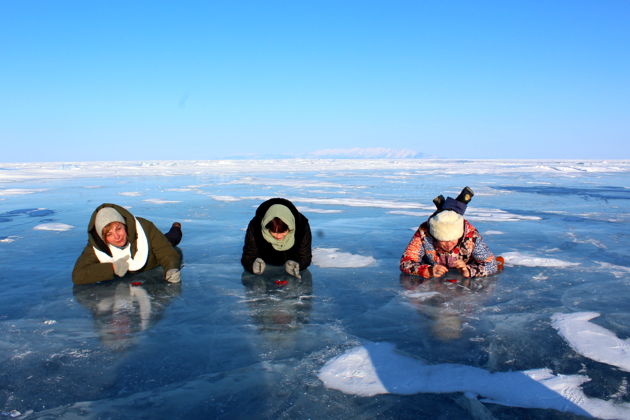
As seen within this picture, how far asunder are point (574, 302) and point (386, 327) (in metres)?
1.68

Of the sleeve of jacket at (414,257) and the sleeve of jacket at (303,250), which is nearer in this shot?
the sleeve of jacket at (414,257)

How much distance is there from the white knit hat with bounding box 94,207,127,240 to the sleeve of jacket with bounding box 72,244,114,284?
0.33 m

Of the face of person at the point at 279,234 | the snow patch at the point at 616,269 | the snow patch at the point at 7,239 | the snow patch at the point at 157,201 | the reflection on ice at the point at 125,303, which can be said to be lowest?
the reflection on ice at the point at 125,303

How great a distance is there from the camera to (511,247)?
5629mm

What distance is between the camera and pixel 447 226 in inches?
157

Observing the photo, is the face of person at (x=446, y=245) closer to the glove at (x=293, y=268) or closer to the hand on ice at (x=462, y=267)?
the hand on ice at (x=462, y=267)

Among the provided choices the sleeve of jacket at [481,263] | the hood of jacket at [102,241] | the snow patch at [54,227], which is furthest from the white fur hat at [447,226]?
the snow patch at [54,227]

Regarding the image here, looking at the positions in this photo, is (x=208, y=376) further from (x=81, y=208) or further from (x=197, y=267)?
(x=81, y=208)

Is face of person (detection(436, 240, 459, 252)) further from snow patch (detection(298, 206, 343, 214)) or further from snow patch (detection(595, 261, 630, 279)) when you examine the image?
snow patch (detection(298, 206, 343, 214))

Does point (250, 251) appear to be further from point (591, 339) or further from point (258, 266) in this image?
point (591, 339)

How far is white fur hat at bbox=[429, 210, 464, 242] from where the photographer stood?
3.99 meters

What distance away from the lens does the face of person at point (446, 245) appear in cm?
416

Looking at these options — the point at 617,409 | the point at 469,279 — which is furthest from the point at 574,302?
the point at 617,409

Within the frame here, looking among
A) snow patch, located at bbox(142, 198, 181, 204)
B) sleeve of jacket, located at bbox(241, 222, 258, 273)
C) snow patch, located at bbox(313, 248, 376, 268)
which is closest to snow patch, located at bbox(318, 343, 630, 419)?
sleeve of jacket, located at bbox(241, 222, 258, 273)
